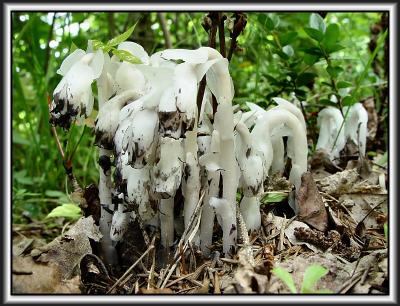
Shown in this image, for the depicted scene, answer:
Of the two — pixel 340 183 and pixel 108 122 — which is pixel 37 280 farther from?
pixel 340 183

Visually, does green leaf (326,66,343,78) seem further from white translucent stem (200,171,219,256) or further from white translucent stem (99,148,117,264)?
white translucent stem (99,148,117,264)

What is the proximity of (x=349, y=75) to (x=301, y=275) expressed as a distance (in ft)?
11.7

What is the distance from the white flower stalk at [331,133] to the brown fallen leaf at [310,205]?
721 mm

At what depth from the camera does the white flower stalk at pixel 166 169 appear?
5.55 ft

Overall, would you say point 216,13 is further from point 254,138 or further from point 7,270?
point 7,270

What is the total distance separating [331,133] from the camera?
289 cm

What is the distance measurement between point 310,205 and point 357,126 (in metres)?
0.94

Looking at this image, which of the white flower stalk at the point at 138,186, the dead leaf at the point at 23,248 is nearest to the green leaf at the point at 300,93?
the white flower stalk at the point at 138,186

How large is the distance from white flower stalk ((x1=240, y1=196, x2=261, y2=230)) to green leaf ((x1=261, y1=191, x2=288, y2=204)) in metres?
0.14

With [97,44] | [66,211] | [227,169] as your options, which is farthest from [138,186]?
[66,211]

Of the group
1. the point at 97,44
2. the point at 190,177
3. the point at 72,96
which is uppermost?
the point at 97,44

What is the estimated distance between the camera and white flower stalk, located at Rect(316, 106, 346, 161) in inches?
112

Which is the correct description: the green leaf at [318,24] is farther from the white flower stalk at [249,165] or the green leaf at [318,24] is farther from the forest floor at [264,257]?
the white flower stalk at [249,165]

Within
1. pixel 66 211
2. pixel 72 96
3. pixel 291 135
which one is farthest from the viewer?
pixel 66 211
